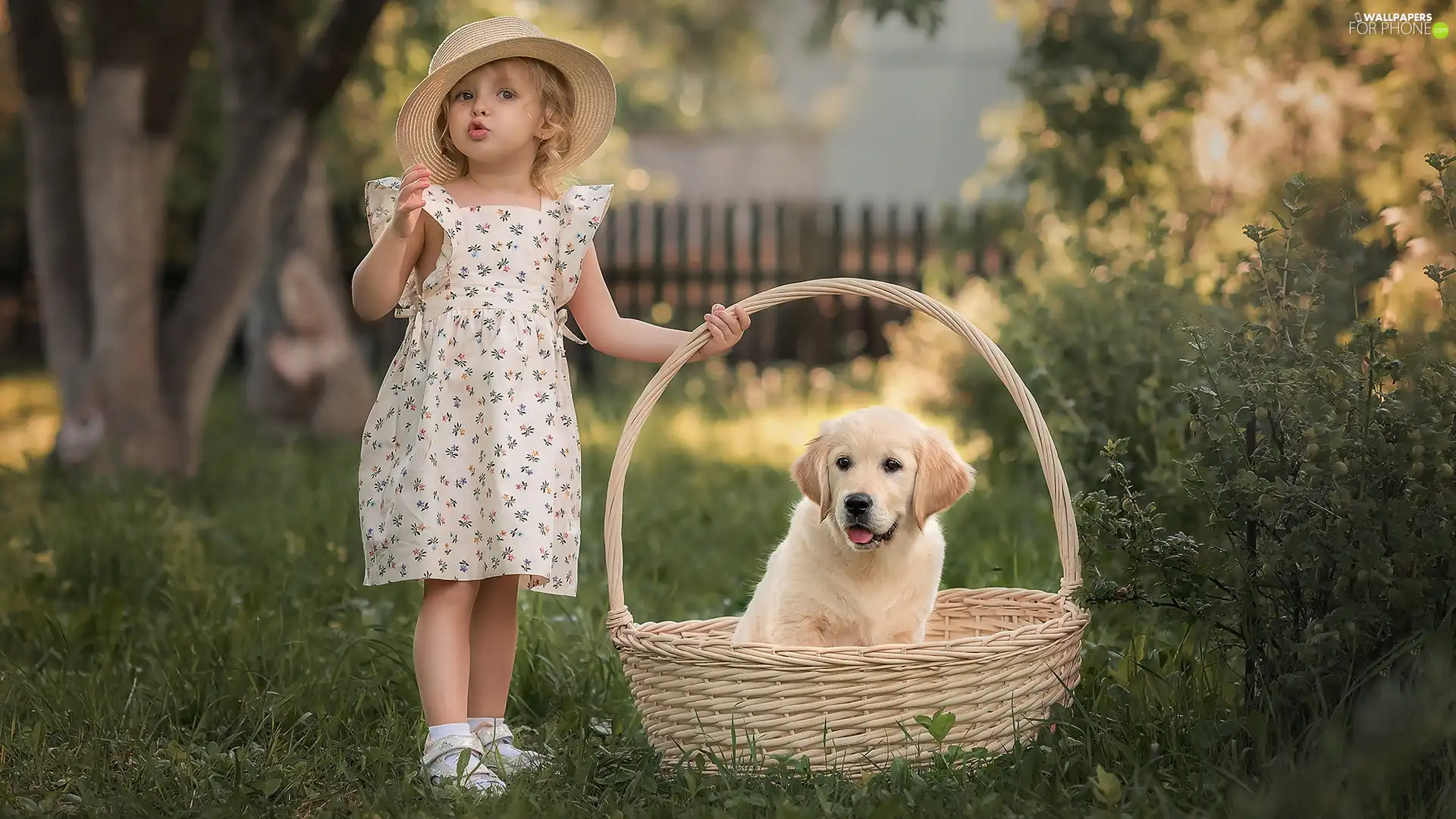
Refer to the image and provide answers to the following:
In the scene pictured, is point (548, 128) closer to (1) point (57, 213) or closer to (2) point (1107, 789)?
(2) point (1107, 789)

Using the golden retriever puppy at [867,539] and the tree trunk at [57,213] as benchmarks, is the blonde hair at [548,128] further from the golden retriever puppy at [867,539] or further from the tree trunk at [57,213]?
the tree trunk at [57,213]

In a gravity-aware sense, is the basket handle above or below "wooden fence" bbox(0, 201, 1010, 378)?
below

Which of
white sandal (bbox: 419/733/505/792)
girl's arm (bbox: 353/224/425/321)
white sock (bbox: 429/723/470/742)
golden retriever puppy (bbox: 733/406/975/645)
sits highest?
girl's arm (bbox: 353/224/425/321)

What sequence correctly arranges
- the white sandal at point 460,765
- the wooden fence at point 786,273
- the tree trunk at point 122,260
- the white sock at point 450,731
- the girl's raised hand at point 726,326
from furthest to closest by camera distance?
1. the wooden fence at point 786,273
2. the tree trunk at point 122,260
3. the girl's raised hand at point 726,326
4. the white sock at point 450,731
5. the white sandal at point 460,765

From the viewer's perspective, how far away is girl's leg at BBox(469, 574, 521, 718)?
11.3 ft

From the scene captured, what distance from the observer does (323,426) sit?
31.7 ft

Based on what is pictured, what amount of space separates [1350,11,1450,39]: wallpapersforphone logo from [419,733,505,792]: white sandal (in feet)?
16.8

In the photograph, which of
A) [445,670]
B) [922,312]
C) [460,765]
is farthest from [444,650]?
[922,312]

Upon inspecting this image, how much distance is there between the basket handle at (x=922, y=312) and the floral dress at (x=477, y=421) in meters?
0.15

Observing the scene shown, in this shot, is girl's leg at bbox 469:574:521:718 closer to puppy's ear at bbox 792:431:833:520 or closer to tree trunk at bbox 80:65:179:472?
puppy's ear at bbox 792:431:833:520

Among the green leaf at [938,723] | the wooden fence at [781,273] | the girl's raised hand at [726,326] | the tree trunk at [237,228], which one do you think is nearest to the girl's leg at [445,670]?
the girl's raised hand at [726,326]

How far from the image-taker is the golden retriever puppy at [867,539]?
3.41 metres

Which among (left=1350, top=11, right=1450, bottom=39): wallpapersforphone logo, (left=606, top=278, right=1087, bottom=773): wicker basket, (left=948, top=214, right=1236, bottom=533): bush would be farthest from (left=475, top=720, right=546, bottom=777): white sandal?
(left=1350, top=11, right=1450, bottom=39): wallpapersforphone logo

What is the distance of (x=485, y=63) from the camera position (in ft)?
10.9
